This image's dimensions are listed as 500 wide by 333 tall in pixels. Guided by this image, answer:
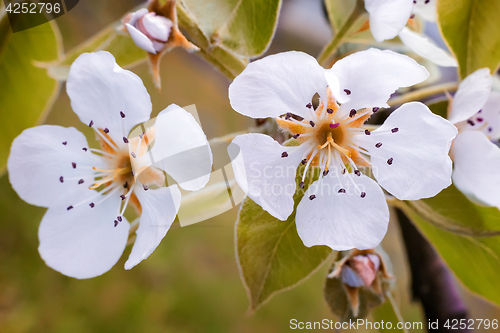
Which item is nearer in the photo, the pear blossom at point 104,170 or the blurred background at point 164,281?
the pear blossom at point 104,170

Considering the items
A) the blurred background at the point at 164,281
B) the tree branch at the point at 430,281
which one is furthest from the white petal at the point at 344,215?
the blurred background at the point at 164,281

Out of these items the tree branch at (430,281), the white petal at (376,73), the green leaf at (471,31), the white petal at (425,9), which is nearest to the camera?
the white petal at (376,73)

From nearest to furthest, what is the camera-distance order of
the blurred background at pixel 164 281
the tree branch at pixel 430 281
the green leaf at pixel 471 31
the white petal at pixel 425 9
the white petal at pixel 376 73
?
the white petal at pixel 376 73, the green leaf at pixel 471 31, the white petal at pixel 425 9, the tree branch at pixel 430 281, the blurred background at pixel 164 281

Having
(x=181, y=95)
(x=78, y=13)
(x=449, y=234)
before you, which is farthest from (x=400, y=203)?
(x=78, y=13)

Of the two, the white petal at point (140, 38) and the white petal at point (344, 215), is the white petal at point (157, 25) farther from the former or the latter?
the white petal at point (344, 215)

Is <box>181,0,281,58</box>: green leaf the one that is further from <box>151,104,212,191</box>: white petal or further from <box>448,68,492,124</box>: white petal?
<box>448,68,492,124</box>: white petal

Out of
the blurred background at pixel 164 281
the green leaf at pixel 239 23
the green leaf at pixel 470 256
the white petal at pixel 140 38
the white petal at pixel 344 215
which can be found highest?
the green leaf at pixel 239 23

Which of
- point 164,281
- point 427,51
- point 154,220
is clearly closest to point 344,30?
point 427,51

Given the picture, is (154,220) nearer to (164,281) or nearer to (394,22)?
(394,22)
